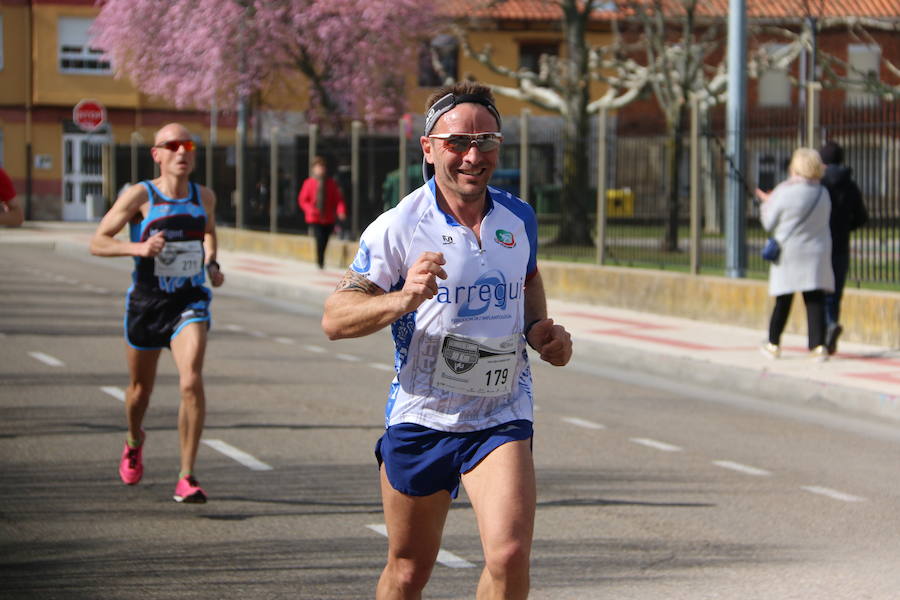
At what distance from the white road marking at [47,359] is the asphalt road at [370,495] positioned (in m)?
0.03

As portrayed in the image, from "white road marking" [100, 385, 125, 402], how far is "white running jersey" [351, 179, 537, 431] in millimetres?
7318

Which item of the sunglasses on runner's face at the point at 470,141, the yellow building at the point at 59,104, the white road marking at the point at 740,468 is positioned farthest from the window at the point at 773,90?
the sunglasses on runner's face at the point at 470,141

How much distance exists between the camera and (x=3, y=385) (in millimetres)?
12422

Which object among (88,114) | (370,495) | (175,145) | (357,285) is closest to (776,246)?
(370,495)

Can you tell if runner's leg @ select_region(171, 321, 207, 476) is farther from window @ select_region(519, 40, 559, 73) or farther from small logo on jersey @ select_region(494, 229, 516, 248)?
window @ select_region(519, 40, 559, 73)

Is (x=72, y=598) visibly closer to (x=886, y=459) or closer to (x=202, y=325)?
(x=202, y=325)

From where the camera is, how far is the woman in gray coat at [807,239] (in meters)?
13.8

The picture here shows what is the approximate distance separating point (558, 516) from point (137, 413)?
2233mm

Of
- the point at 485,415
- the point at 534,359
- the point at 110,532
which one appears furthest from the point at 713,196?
the point at 485,415

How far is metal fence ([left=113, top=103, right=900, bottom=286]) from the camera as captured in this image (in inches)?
620

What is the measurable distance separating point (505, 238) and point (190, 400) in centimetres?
351

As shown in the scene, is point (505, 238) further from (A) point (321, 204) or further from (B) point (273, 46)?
(B) point (273, 46)

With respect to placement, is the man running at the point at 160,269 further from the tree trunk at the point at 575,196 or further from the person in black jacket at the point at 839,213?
the tree trunk at the point at 575,196

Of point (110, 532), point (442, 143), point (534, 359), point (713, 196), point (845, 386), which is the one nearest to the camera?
point (442, 143)
